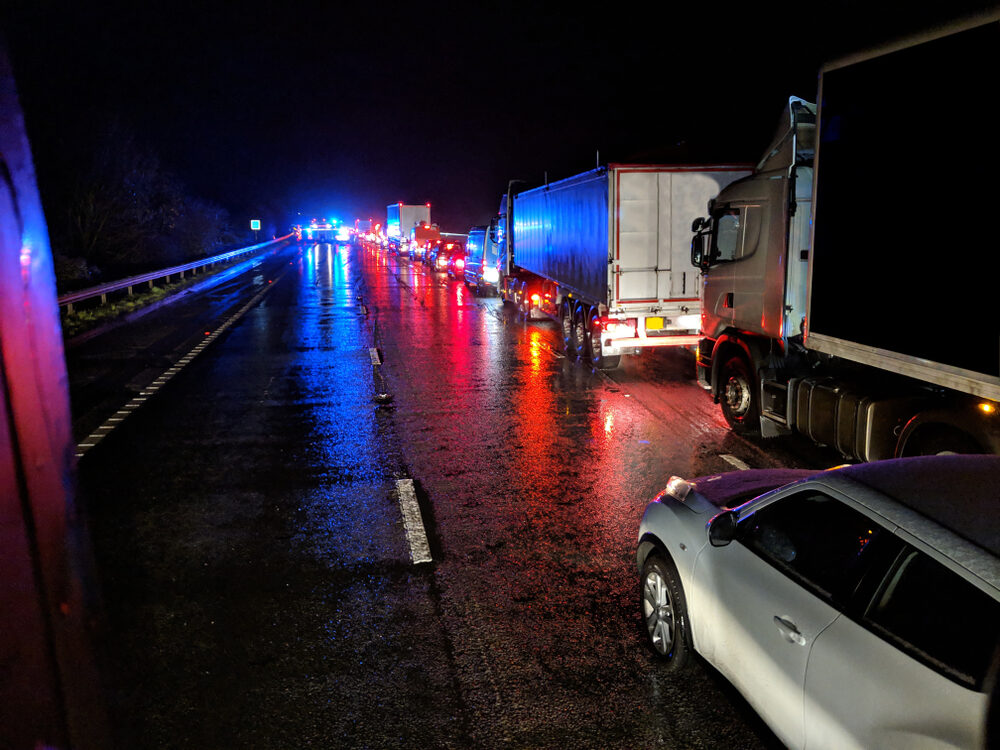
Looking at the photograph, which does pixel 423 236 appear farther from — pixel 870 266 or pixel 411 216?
pixel 870 266

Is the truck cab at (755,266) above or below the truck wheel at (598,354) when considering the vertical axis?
above

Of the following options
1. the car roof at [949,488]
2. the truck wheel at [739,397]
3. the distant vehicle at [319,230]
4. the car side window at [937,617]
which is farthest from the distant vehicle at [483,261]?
the distant vehicle at [319,230]

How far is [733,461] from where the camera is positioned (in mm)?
8531

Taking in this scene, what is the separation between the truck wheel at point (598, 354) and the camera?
46.1 feet

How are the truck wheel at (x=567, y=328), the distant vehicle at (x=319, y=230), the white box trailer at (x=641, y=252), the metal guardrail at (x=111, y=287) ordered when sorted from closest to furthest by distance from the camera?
the white box trailer at (x=641, y=252) < the truck wheel at (x=567, y=328) < the metal guardrail at (x=111, y=287) < the distant vehicle at (x=319, y=230)

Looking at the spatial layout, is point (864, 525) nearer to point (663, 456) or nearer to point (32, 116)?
point (663, 456)

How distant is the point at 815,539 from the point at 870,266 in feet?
13.0

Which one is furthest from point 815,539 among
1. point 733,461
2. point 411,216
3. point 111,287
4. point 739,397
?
point 411,216

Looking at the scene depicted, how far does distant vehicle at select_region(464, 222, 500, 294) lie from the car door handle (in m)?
24.6

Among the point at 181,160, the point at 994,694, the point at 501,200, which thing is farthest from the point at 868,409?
the point at 181,160

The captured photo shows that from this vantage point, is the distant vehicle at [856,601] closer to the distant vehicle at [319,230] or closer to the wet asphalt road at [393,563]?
the wet asphalt road at [393,563]

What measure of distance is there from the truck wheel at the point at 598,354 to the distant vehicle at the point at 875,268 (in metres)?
4.44

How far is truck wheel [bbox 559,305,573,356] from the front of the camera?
16358mm

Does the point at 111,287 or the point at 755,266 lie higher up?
the point at 755,266
